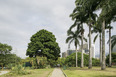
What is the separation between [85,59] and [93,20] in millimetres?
21185

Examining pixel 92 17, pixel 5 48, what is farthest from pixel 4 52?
pixel 92 17

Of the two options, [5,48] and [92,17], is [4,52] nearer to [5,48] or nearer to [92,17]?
[5,48]

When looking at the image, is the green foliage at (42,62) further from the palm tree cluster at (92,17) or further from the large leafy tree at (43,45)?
the palm tree cluster at (92,17)

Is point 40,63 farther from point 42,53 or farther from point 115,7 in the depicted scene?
point 115,7

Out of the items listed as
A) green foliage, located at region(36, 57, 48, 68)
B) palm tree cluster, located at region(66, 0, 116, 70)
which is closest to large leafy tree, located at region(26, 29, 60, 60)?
green foliage, located at region(36, 57, 48, 68)

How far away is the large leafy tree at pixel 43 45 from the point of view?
3600 cm

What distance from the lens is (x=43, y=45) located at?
121 feet

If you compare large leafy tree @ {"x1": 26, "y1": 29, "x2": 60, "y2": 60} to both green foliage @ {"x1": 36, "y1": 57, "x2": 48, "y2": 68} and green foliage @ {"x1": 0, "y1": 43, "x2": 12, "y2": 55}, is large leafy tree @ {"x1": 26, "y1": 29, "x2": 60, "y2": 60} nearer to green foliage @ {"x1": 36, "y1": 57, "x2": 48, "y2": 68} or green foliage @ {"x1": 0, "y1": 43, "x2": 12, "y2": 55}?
green foliage @ {"x1": 36, "y1": 57, "x2": 48, "y2": 68}

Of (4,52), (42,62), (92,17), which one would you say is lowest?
(42,62)

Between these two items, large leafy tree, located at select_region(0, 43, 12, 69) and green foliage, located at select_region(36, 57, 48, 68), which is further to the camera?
green foliage, located at select_region(36, 57, 48, 68)

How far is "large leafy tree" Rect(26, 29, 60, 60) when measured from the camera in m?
36.0

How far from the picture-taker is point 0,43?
32.2 meters

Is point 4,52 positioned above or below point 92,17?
below

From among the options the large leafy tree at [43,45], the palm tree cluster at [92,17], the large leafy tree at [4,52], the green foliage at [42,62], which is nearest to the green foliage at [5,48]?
the large leafy tree at [4,52]
